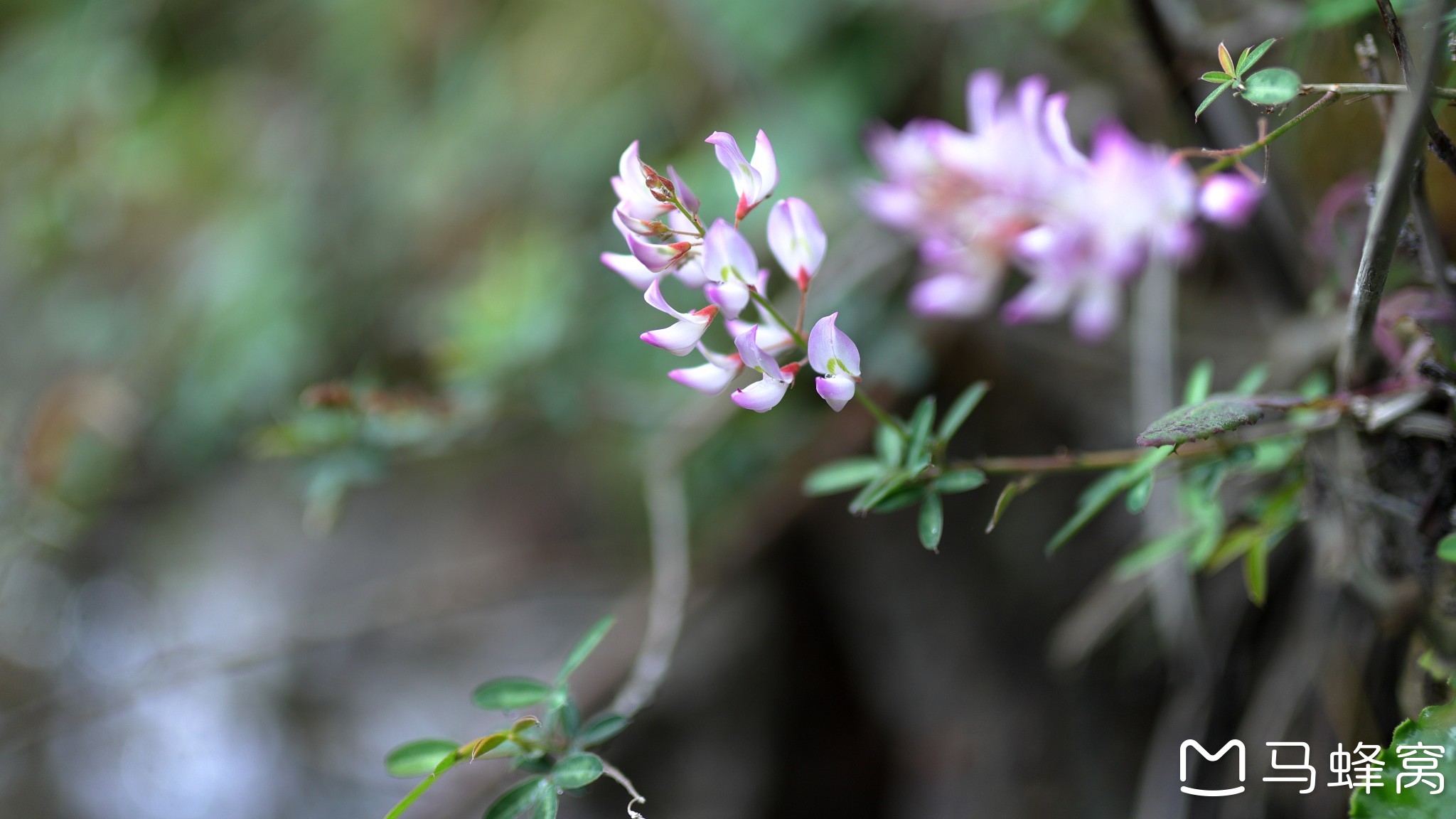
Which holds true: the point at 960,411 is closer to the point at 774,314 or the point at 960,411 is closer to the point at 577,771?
the point at 774,314

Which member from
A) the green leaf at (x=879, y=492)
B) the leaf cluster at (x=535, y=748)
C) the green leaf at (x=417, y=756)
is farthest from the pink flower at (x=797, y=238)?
the green leaf at (x=417, y=756)

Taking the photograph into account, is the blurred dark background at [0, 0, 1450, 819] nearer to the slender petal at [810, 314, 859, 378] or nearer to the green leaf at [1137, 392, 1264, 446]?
the green leaf at [1137, 392, 1264, 446]

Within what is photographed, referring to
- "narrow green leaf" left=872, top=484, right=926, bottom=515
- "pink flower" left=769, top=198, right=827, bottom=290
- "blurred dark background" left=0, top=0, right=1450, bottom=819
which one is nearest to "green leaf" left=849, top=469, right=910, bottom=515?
"narrow green leaf" left=872, top=484, right=926, bottom=515

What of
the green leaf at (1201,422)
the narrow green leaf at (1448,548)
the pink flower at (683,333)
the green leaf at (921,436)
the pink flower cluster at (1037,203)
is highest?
the pink flower cluster at (1037,203)

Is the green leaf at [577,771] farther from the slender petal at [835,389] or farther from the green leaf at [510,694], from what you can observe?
the slender petal at [835,389]

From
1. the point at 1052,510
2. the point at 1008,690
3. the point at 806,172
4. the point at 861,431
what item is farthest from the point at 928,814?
the point at 806,172

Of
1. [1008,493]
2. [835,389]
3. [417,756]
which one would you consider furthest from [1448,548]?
[417,756]
